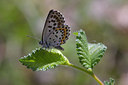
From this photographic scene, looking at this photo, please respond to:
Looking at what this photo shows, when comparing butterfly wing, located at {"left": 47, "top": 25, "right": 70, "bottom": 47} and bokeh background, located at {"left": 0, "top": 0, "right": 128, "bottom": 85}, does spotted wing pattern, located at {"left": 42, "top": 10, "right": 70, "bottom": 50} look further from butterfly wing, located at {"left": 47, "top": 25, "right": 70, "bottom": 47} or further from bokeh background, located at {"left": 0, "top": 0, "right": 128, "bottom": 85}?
bokeh background, located at {"left": 0, "top": 0, "right": 128, "bottom": 85}

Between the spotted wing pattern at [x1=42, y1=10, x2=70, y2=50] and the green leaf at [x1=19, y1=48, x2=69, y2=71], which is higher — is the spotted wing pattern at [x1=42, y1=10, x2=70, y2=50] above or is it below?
above

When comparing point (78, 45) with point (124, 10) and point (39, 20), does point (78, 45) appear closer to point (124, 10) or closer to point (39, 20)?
point (39, 20)

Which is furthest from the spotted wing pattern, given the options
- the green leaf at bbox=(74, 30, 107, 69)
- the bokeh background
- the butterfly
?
the bokeh background

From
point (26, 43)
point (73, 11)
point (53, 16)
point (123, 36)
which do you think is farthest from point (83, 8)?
point (53, 16)

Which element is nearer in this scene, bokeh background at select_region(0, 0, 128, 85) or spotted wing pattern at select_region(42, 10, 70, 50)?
spotted wing pattern at select_region(42, 10, 70, 50)

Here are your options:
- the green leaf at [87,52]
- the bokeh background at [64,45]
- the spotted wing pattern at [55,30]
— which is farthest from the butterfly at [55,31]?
the bokeh background at [64,45]

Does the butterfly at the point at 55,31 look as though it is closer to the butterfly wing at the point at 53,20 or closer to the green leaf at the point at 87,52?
the butterfly wing at the point at 53,20
